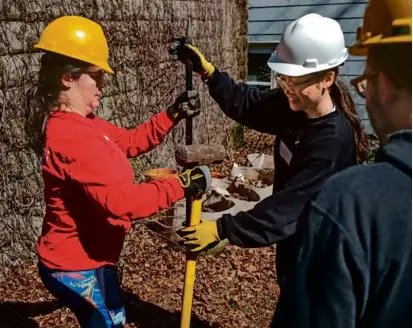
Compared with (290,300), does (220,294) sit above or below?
below

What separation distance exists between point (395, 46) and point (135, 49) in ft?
16.9

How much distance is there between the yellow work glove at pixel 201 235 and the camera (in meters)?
2.84

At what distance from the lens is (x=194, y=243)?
285 centimetres

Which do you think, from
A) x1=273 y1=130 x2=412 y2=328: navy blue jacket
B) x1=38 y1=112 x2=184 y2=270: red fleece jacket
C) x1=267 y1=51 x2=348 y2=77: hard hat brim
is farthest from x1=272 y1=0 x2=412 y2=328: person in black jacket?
x1=267 y1=51 x2=348 y2=77: hard hat brim

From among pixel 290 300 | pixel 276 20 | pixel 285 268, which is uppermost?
pixel 276 20

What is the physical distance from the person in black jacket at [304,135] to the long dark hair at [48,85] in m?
0.96

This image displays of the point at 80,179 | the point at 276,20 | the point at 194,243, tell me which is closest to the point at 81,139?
the point at 80,179

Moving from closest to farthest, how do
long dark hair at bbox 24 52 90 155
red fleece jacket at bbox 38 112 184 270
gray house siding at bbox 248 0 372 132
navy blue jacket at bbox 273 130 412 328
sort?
navy blue jacket at bbox 273 130 412 328
red fleece jacket at bbox 38 112 184 270
long dark hair at bbox 24 52 90 155
gray house siding at bbox 248 0 372 132

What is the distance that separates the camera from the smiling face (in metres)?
2.50

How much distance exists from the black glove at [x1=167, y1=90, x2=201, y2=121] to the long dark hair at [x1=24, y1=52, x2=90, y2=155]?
2.81 feet

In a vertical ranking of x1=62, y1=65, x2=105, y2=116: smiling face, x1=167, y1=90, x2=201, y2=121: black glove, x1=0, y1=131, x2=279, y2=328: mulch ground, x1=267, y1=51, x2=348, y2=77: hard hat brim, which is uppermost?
x1=267, y1=51, x2=348, y2=77: hard hat brim

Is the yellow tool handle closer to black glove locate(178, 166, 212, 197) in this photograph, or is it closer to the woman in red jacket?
black glove locate(178, 166, 212, 197)

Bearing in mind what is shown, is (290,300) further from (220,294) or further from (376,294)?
(220,294)

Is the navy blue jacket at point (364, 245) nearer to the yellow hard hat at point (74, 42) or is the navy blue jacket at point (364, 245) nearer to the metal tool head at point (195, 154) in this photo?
the yellow hard hat at point (74, 42)
